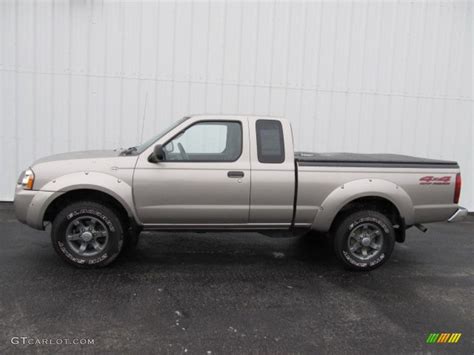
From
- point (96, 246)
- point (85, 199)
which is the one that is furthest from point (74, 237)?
point (85, 199)

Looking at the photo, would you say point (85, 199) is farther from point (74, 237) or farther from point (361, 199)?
point (361, 199)

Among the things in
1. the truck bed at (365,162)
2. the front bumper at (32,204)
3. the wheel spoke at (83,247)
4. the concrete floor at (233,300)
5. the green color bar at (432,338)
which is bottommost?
the concrete floor at (233,300)

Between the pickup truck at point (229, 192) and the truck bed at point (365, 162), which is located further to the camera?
the truck bed at point (365, 162)

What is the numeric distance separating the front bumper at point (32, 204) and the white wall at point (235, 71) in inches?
158

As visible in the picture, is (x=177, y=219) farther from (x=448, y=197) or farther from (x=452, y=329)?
(x=448, y=197)

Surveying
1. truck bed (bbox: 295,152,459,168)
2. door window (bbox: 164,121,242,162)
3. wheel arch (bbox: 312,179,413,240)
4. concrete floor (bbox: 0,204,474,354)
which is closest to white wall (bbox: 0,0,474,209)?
concrete floor (bbox: 0,204,474,354)

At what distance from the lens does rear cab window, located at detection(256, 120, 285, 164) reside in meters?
4.93

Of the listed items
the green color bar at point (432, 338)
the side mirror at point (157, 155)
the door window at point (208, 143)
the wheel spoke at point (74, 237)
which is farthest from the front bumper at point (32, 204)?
the green color bar at point (432, 338)

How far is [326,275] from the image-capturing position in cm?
498

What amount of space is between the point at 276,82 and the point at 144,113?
8.96ft

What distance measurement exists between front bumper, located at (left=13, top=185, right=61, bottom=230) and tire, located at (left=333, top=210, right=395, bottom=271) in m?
3.31

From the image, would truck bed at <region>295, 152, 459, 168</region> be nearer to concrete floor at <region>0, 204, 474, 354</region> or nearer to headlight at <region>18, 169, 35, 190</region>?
concrete floor at <region>0, 204, 474, 354</region>

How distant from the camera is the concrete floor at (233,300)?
11.1 ft

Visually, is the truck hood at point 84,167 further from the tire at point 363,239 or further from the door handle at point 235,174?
the tire at point 363,239
